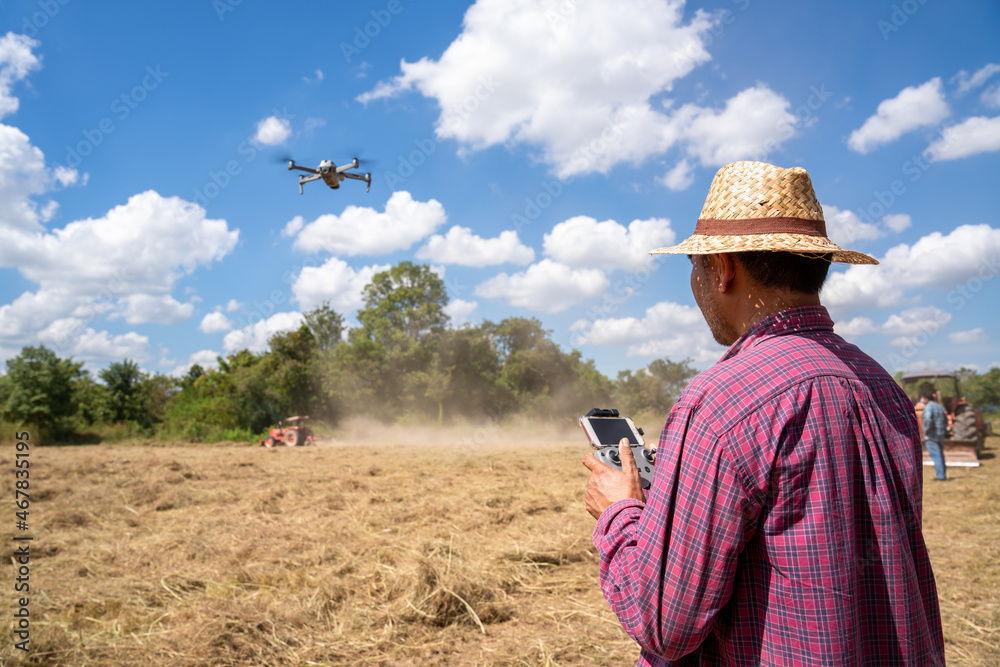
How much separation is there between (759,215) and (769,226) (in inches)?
1.4

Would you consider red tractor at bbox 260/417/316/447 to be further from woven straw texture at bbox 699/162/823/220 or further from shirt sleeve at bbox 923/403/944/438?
woven straw texture at bbox 699/162/823/220

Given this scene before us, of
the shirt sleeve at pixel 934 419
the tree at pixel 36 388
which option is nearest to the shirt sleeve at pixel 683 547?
the shirt sleeve at pixel 934 419

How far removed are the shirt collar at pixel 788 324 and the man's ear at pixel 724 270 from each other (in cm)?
13

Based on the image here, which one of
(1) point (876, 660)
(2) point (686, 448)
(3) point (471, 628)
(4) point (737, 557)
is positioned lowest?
(3) point (471, 628)

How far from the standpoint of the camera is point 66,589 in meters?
4.49

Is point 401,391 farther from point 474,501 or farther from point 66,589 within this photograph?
point 66,589

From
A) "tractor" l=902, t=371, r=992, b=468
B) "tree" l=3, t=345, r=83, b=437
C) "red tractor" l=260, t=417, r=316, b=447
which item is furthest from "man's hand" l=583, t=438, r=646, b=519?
"tree" l=3, t=345, r=83, b=437

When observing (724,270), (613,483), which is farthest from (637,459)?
(724,270)

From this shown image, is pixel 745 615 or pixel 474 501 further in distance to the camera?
pixel 474 501

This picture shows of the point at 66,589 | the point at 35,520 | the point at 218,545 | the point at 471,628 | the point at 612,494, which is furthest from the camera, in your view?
the point at 35,520

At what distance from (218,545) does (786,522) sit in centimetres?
595

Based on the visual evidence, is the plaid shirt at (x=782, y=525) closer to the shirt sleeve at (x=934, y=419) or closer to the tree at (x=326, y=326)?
the shirt sleeve at (x=934, y=419)

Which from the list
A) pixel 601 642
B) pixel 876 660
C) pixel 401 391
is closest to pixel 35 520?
pixel 601 642

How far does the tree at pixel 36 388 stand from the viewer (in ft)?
72.8
